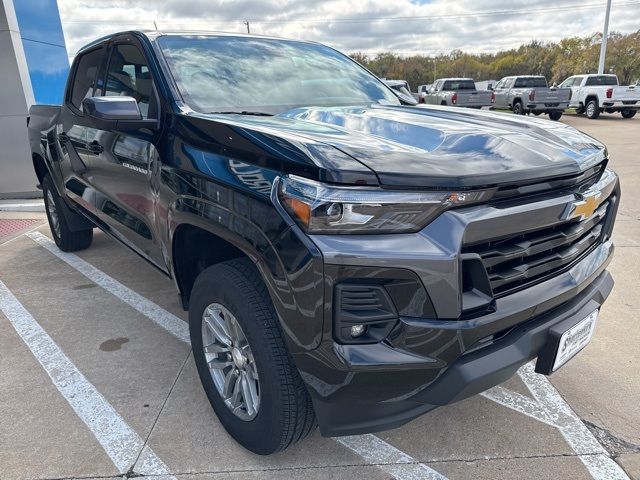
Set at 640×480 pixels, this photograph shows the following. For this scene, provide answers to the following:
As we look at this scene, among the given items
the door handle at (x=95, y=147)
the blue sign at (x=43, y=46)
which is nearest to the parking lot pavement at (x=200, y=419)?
the door handle at (x=95, y=147)

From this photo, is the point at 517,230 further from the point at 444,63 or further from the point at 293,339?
the point at 444,63

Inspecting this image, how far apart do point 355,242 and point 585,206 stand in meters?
1.09

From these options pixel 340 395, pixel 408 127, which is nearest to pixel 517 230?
pixel 408 127

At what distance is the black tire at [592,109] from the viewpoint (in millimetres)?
22233

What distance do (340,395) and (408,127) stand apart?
3.94 ft

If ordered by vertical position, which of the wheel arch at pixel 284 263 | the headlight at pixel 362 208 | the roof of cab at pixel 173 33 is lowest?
the wheel arch at pixel 284 263

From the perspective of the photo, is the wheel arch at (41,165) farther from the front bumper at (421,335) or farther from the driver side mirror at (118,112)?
the front bumper at (421,335)

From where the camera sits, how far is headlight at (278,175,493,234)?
5.53 ft

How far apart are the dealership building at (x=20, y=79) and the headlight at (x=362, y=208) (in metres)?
8.05

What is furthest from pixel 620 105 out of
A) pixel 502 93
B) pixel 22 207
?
→ pixel 22 207

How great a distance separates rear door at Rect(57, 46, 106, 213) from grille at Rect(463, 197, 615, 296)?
2.84 metres

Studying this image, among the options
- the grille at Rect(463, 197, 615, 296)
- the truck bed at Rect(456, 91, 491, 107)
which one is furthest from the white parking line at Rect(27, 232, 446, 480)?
the truck bed at Rect(456, 91, 491, 107)

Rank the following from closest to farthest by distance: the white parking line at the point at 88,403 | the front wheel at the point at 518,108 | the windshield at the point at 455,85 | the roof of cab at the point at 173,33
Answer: the white parking line at the point at 88,403 → the roof of cab at the point at 173,33 → the front wheel at the point at 518,108 → the windshield at the point at 455,85

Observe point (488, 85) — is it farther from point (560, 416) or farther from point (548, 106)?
point (560, 416)
